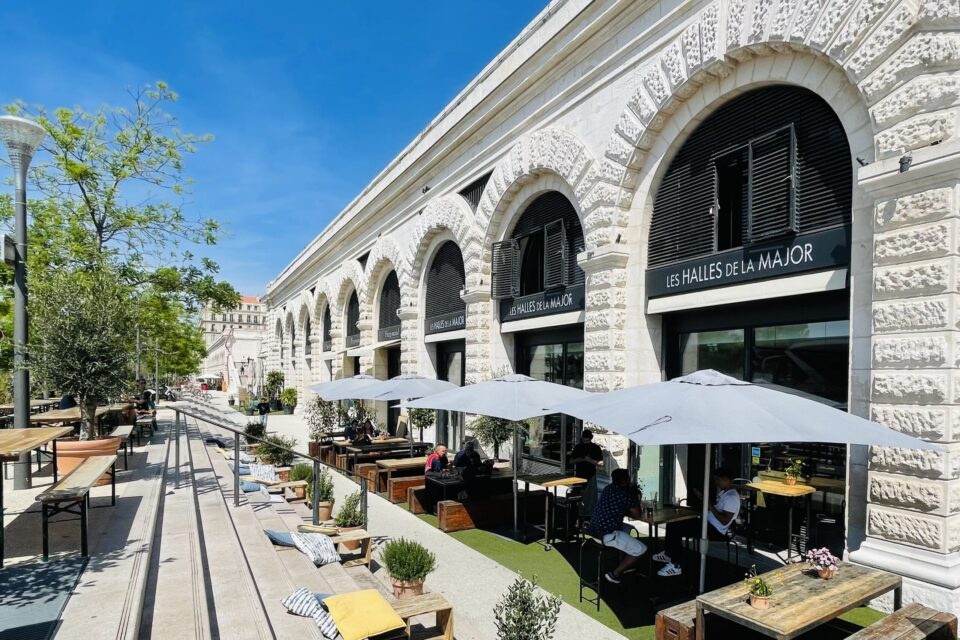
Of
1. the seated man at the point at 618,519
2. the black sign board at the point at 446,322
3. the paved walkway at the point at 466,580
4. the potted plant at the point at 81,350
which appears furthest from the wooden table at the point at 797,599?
the black sign board at the point at 446,322

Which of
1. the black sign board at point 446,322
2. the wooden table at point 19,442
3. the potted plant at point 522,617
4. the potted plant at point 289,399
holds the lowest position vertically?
the potted plant at point 289,399

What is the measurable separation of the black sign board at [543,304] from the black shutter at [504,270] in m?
0.26

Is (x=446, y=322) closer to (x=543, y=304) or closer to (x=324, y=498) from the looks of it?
(x=543, y=304)

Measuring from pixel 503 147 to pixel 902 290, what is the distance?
9.74 meters

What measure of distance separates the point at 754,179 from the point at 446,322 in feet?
33.7

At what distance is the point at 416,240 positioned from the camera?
1820cm

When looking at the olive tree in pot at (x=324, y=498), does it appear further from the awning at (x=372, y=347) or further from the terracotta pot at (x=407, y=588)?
the awning at (x=372, y=347)

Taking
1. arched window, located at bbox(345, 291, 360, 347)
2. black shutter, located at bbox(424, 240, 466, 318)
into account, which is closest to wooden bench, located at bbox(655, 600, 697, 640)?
black shutter, located at bbox(424, 240, 466, 318)

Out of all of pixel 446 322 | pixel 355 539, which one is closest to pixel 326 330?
pixel 446 322

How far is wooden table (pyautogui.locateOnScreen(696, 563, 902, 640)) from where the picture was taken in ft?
13.1

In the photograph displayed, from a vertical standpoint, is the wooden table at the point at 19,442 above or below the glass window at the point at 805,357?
below

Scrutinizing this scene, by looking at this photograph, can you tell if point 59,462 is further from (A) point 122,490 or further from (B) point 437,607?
(B) point 437,607

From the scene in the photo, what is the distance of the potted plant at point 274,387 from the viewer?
3888 centimetres

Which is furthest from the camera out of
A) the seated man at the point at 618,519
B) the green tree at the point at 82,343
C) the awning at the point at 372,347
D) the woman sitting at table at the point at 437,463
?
the awning at the point at 372,347
